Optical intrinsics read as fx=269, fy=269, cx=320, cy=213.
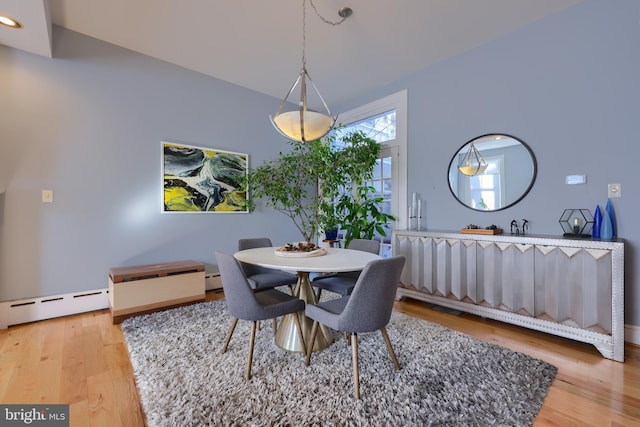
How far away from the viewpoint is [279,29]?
9.10ft

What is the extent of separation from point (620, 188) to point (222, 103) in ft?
14.5

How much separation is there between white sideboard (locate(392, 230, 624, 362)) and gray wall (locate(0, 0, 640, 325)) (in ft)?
1.48

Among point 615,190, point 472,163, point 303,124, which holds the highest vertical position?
point 303,124

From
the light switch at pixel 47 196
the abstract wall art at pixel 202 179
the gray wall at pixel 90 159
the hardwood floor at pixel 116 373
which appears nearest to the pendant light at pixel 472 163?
the hardwood floor at pixel 116 373

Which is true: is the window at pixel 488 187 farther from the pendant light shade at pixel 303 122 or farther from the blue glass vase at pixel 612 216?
the pendant light shade at pixel 303 122

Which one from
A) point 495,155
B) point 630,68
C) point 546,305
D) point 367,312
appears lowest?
point 546,305

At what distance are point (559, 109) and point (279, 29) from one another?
9.20 ft

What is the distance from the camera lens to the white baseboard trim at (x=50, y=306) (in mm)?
2504

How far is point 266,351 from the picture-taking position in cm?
204

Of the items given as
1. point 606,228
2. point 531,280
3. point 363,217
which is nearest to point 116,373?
point 363,217

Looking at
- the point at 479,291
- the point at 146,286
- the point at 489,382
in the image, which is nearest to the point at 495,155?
the point at 479,291

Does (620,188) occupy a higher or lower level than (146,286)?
higher

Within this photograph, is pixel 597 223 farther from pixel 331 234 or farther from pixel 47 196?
pixel 47 196

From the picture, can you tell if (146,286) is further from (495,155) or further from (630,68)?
(630,68)
